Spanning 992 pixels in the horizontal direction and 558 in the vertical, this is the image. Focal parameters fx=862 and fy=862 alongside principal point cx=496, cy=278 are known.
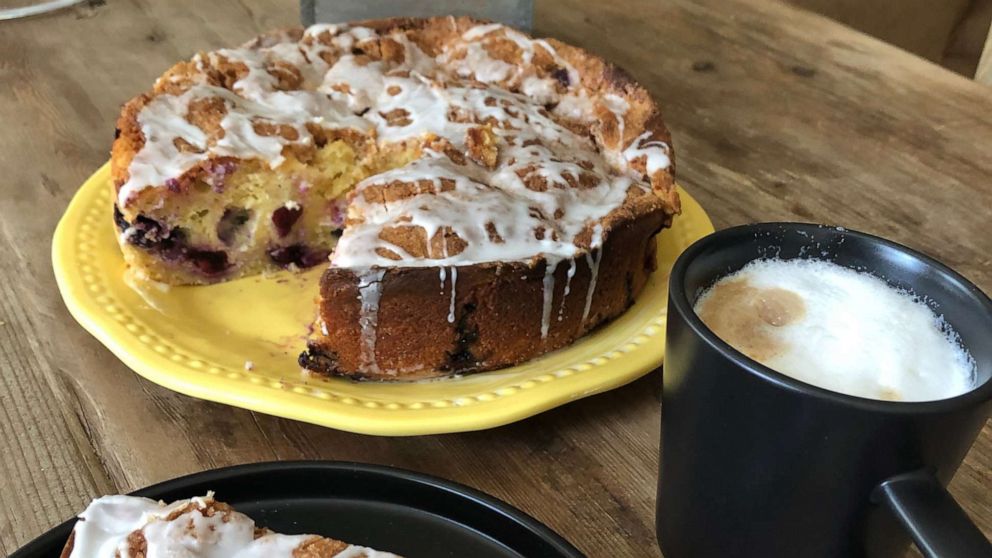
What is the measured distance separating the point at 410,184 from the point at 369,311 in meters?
0.23

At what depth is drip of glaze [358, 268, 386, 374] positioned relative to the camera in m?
1.08

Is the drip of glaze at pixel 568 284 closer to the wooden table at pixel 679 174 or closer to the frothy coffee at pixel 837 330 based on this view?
the wooden table at pixel 679 174

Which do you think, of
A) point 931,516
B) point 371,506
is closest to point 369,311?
point 371,506

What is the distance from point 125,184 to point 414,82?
52cm

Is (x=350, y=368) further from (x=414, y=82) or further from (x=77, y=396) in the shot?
(x=414, y=82)

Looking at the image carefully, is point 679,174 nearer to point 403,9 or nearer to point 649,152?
point 649,152

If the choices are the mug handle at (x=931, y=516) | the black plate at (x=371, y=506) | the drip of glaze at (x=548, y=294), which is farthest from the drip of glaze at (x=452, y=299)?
the mug handle at (x=931, y=516)

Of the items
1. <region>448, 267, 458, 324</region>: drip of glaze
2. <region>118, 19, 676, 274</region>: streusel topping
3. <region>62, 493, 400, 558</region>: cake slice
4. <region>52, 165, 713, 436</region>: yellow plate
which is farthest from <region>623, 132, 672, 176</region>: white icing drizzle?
<region>62, 493, 400, 558</region>: cake slice

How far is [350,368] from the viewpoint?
3.59ft

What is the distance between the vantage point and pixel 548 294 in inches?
43.8

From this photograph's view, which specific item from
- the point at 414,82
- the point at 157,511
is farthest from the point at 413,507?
the point at 414,82

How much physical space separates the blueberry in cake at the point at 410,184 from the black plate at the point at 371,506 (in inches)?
13.7

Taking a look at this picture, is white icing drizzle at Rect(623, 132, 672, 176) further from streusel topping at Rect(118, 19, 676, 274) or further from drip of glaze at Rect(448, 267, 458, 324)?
drip of glaze at Rect(448, 267, 458, 324)

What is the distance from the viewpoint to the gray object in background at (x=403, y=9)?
182 centimetres
